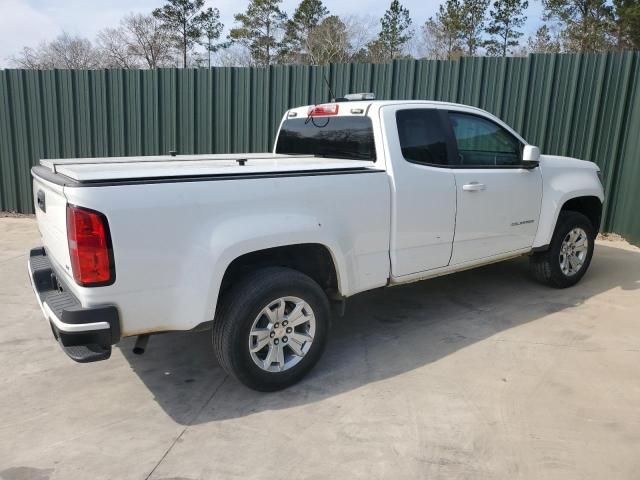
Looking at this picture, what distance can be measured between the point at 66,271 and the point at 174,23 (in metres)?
38.2

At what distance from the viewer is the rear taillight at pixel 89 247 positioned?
2.78m

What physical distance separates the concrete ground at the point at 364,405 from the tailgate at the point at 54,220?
0.92 meters

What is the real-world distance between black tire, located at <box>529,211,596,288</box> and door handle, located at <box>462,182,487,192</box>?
1.39 m

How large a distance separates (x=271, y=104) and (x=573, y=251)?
527cm

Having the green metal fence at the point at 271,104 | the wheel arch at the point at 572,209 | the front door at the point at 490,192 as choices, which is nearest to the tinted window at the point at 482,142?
the front door at the point at 490,192

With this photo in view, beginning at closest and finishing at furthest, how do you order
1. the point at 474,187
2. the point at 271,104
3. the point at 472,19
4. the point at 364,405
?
the point at 364,405
the point at 474,187
the point at 271,104
the point at 472,19

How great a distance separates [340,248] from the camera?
3.65 meters

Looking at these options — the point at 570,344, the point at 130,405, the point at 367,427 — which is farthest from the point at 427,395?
the point at 130,405

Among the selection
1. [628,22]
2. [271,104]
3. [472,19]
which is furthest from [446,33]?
[271,104]

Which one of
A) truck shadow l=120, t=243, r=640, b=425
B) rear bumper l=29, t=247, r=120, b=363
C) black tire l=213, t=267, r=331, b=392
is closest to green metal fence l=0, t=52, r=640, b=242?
truck shadow l=120, t=243, r=640, b=425

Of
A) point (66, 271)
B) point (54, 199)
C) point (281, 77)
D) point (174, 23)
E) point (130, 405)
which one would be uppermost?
point (174, 23)

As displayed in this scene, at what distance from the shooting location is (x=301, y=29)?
39.3 m

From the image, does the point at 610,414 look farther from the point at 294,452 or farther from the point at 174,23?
the point at 174,23

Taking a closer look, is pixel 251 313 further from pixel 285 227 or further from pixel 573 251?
pixel 573 251
